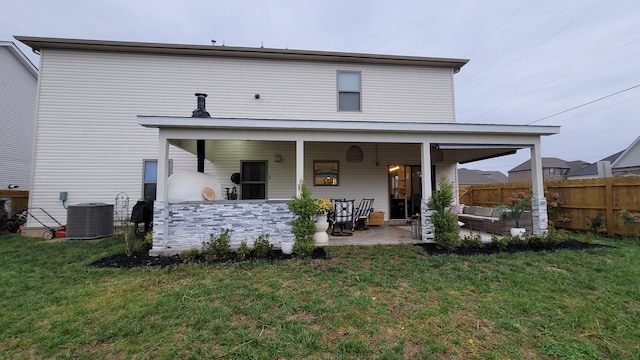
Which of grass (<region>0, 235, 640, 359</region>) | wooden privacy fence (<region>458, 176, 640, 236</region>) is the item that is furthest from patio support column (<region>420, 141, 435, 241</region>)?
wooden privacy fence (<region>458, 176, 640, 236</region>)

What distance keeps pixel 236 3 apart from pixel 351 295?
13.5m

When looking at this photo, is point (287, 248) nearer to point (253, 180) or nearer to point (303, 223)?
point (303, 223)

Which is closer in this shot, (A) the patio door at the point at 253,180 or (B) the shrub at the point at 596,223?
(B) the shrub at the point at 596,223

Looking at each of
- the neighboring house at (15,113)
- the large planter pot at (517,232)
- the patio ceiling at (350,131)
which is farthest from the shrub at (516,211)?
the neighboring house at (15,113)

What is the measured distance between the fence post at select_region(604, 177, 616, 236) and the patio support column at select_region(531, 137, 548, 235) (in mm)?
2181

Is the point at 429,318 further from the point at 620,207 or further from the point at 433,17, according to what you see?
the point at 433,17

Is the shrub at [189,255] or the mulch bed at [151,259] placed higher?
the shrub at [189,255]

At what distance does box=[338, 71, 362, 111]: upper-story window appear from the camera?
8.94 meters

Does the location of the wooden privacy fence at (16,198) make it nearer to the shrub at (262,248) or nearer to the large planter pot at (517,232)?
the shrub at (262,248)

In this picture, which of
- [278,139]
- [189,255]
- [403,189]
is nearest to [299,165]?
[278,139]

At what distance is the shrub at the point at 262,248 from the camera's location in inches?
202

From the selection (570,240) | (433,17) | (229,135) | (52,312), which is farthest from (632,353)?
(433,17)

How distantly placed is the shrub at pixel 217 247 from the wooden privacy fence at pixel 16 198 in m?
9.03

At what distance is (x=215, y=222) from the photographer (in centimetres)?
551
